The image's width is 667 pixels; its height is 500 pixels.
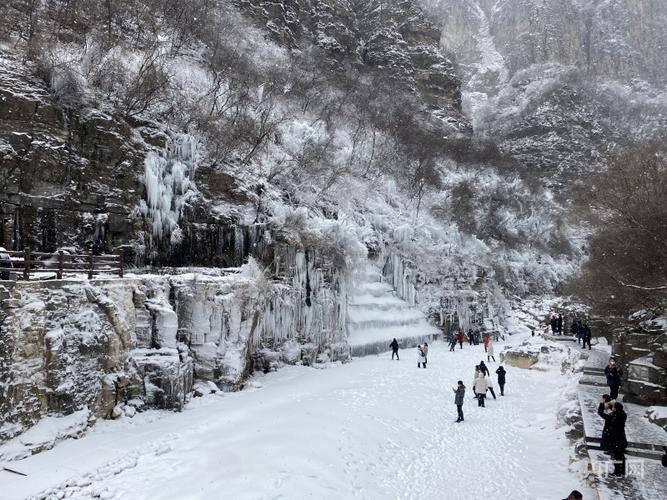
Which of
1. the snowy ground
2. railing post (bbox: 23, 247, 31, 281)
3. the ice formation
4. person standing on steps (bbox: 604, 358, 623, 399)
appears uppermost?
the ice formation

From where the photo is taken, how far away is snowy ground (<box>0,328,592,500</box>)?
827 cm

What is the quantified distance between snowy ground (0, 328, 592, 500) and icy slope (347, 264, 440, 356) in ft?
27.1

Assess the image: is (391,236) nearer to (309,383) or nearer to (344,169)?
(344,169)

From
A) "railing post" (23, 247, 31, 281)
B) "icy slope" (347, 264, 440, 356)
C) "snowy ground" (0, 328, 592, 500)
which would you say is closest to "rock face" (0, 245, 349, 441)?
"railing post" (23, 247, 31, 281)

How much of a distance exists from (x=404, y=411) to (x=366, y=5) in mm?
54931

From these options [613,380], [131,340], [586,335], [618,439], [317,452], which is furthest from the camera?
[586,335]

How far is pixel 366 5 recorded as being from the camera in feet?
180

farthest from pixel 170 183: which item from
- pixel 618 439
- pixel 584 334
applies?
pixel 584 334

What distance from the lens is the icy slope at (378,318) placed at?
2327 centimetres

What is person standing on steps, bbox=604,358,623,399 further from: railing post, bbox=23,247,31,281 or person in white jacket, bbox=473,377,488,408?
railing post, bbox=23,247,31,281

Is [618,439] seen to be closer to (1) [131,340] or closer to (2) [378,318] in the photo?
(1) [131,340]

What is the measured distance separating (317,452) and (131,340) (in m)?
6.18

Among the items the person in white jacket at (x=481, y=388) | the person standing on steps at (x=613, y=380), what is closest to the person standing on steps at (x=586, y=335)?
the person in white jacket at (x=481, y=388)

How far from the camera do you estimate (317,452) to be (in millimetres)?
9688
